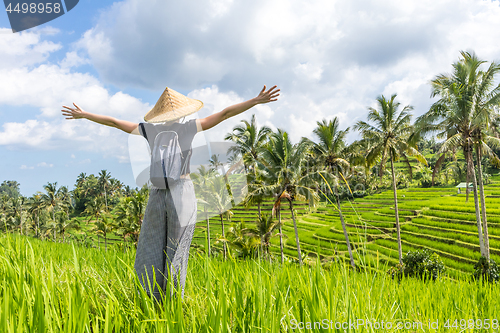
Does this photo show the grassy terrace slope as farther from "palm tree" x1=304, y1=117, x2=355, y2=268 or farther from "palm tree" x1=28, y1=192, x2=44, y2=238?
"palm tree" x1=28, y1=192, x2=44, y2=238

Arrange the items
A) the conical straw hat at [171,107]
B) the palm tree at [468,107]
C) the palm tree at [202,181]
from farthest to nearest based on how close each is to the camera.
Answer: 1. the palm tree at [468,107]
2. the palm tree at [202,181]
3. the conical straw hat at [171,107]

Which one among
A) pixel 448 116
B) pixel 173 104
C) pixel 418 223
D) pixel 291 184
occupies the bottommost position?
pixel 418 223

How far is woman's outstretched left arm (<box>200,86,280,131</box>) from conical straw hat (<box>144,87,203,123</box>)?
0.41 feet

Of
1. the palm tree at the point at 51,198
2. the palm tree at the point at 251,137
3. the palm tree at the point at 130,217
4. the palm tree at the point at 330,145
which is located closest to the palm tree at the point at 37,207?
the palm tree at the point at 51,198

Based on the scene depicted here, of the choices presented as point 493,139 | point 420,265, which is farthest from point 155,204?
point 493,139

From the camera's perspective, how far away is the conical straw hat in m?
1.88

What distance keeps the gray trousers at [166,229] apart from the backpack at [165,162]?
0.08m

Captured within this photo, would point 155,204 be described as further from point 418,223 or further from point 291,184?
point 418,223

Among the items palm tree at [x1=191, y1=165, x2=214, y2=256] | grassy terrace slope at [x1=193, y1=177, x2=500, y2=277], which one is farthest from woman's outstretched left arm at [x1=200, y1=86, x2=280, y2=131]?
grassy terrace slope at [x1=193, y1=177, x2=500, y2=277]

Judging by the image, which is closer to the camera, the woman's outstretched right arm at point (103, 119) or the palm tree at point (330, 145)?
the woman's outstretched right arm at point (103, 119)

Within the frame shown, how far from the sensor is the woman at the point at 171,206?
182cm

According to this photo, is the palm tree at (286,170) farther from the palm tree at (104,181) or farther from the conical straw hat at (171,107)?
the palm tree at (104,181)

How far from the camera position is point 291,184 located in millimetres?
23469

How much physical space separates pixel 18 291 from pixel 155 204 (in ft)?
2.67
